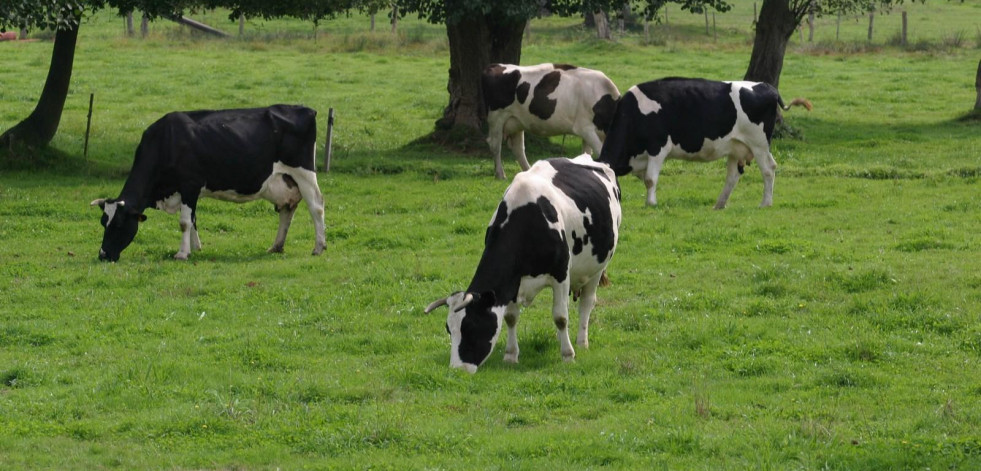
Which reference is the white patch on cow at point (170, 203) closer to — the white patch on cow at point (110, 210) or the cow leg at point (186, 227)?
the cow leg at point (186, 227)

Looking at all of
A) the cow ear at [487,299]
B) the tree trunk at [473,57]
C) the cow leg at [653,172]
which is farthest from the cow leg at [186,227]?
the tree trunk at [473,57]

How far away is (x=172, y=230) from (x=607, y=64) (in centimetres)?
2382

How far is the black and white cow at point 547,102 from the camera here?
79.0 ft

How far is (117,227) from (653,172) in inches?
337

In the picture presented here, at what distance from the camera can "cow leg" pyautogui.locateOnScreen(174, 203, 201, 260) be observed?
59.2 ft

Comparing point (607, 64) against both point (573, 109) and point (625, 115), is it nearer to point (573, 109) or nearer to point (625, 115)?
point (573, 109)

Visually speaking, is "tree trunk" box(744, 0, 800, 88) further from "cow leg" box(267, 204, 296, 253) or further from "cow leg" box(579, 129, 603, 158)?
"cow leg" box(267, 204, 296, 253)

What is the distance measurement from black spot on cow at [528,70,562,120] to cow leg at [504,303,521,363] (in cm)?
1267

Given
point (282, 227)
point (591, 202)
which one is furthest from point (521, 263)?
point (282, 227)

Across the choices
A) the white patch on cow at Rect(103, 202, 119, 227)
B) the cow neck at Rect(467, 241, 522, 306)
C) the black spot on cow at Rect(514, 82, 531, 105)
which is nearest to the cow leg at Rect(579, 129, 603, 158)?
the black spot on cow at Rect(514, 82, 531, 105)

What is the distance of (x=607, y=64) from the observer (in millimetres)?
41500

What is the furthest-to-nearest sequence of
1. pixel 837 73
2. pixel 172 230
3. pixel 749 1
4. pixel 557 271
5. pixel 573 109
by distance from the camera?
pixel 749 1
pixel 837 73
pixel 573 109
pixel 172 230
pixel 557 271

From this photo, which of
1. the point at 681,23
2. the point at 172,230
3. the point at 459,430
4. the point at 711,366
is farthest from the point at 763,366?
the point at 681,23

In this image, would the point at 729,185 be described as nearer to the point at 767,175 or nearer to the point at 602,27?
the point at 767,175
